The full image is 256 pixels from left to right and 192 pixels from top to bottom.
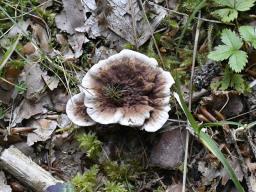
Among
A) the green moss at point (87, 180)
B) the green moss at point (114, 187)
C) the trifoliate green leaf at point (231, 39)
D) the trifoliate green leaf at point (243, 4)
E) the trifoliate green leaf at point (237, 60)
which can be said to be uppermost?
the trifoliate green leaf at point (243, 4)

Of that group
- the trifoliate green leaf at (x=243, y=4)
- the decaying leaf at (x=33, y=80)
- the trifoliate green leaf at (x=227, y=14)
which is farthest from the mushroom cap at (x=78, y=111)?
the trifoliate green leaf at (x=243, y=4)

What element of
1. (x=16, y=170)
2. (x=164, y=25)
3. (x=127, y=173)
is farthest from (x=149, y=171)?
(x=164, y=25)

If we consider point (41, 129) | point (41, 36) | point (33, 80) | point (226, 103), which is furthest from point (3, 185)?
point (226, 103)

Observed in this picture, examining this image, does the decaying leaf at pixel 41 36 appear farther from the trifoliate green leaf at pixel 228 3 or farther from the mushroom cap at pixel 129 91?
the trifoliate green leaf at pixel 228 3

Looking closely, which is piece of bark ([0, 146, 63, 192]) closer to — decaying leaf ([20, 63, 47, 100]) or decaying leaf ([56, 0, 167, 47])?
decaying leaf ([20, 63, 47, 100])

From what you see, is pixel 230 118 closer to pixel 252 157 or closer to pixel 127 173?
pixel 252 157

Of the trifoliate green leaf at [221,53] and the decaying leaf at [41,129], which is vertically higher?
the trifoliate green leaf at [221,53]
